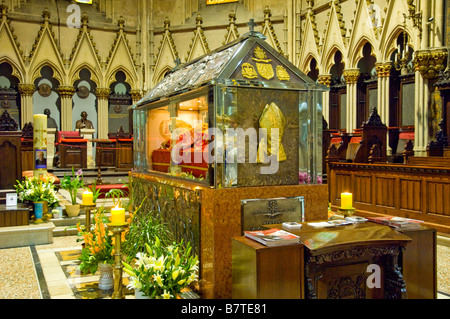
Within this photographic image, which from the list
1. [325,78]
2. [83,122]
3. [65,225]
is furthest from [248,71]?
[83,122]

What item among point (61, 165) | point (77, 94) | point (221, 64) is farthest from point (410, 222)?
point (77, 94)

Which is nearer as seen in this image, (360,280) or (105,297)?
(360,280)

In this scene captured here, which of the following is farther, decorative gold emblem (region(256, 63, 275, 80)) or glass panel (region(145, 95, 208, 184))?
glass panel (region(145, 95, 208, 184))

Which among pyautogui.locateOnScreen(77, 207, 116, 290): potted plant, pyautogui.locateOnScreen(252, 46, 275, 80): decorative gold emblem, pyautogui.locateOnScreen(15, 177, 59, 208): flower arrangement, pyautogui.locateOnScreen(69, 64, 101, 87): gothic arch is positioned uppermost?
pyautogui.locateOnScreen(69, 64, 101, 87): gothic arch

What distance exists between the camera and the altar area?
3201 millimetres

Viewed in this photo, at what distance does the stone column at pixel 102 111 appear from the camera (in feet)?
55.2

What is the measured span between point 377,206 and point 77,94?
13585 mm

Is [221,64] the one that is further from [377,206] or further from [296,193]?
[377,206]

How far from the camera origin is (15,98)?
52.6 ft

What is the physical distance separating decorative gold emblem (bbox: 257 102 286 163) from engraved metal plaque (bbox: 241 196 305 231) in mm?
354

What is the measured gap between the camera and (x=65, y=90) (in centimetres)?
1619

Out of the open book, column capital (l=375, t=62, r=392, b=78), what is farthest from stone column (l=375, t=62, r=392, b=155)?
the open book

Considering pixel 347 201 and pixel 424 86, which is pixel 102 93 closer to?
pixel 424 86

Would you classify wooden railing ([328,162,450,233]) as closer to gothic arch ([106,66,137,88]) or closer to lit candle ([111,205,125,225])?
lit candle ([111,205,125,225])
